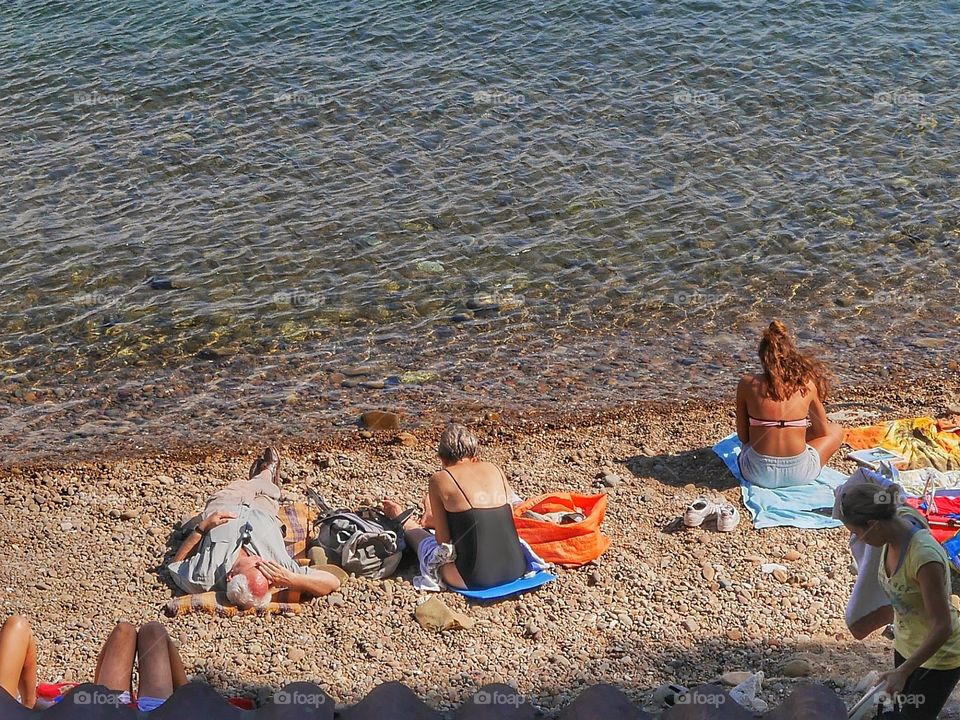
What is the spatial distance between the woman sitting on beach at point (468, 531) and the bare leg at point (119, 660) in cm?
233

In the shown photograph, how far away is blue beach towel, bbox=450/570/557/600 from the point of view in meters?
8.01

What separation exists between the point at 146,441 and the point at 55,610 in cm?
315

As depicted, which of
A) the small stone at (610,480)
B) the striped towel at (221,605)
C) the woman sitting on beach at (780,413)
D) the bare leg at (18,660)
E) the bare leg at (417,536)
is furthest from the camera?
the small stone at (610,480)

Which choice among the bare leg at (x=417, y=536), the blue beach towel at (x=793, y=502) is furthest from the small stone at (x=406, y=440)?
the blue beach towel at (x=793, y=502)

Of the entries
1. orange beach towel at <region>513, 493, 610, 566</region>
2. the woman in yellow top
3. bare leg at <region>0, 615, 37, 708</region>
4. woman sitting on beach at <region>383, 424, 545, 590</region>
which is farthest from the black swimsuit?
the woman in yellow top

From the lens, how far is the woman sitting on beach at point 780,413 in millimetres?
9203

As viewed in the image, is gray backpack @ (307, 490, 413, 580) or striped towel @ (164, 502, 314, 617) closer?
striped towel @ (164, 502, 314, 617)

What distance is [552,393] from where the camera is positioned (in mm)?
11852

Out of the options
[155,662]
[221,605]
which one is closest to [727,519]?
[221,605]

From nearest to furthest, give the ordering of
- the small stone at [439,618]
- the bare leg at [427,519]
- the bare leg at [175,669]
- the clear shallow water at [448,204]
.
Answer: the bare leg at [175,669], the small stone at [439,618], the bare leg at [427,519], the clear shallow water at [448,204]

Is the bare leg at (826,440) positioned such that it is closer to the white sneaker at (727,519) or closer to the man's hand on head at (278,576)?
the white sneaker at (727,519)

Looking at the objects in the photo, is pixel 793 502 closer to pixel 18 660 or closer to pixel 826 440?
pixel 826 440

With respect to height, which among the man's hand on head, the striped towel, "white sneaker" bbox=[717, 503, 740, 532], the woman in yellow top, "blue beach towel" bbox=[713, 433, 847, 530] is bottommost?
"blue beach towel" bbox=[713, 433, 847, 530]

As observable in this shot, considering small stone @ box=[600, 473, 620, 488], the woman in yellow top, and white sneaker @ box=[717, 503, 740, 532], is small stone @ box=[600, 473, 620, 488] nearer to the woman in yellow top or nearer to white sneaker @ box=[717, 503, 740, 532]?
white sneaker @ box=[717, 503, 740, 532]
